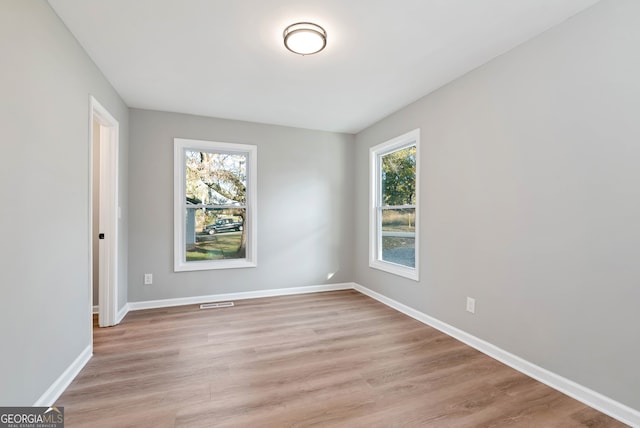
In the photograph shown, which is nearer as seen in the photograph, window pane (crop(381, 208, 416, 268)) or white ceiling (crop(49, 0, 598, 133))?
white ceiling (crop(49, 0, 598, 133))

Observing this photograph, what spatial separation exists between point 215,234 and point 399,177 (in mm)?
2725

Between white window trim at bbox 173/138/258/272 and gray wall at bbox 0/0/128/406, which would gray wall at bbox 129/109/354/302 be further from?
gray wall at bbox 0/0/128/406

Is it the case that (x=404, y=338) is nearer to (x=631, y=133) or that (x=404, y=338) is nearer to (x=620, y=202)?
(x=620, y=202)

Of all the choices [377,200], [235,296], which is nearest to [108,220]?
[235,296]

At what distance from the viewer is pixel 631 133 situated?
5.60ft

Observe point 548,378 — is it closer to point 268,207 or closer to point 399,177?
point 399,177

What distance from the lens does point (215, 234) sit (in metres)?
4.18

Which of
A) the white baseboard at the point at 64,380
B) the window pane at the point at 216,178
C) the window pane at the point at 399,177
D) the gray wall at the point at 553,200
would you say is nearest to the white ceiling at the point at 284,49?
the gray wall at the point at 553,200

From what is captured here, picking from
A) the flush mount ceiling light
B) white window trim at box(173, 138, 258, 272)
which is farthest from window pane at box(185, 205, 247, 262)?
the flush mount ceiling light

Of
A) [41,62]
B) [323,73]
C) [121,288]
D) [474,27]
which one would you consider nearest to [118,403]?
[121,288]

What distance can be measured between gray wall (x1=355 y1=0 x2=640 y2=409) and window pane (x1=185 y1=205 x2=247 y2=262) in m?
2.75

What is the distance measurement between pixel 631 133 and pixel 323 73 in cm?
229

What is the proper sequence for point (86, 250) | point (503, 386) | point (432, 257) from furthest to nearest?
point (432, 257)
point (86, 250)
point (503, 386)

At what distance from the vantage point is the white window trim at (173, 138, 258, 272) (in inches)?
151
